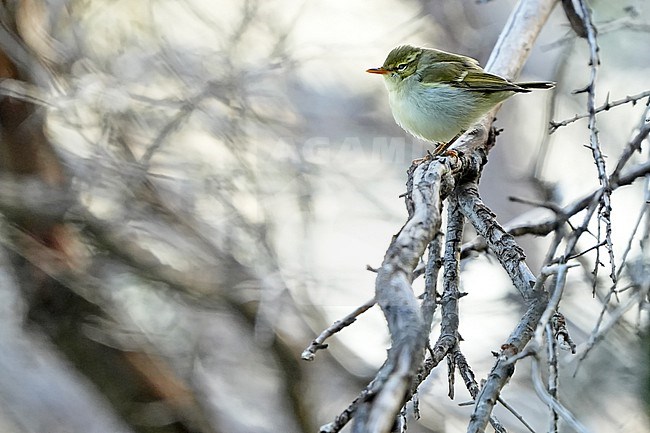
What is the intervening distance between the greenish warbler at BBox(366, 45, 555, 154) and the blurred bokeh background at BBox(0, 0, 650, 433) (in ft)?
3.84

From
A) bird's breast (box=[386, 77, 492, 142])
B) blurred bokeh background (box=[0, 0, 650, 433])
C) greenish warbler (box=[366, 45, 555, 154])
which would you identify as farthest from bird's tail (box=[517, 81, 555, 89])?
blurred bokeh background (box=[0, 0, 650, 433])

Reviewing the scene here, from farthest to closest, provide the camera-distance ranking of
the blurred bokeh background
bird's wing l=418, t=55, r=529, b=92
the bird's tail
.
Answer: the blurred bokeh background → bird's wing l=418, t=55, r=529, b=92 → the bird's tail

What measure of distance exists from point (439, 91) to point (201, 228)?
2.15 meters

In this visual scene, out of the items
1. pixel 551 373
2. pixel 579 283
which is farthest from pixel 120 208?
pixel 551 373

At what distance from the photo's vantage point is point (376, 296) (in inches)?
44.9

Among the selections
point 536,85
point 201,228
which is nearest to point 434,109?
point 536,85

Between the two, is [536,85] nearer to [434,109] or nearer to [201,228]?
[434,109]

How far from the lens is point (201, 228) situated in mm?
4688

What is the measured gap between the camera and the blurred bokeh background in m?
4.45

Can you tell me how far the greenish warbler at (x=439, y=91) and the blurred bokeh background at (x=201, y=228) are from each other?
3.84 ft

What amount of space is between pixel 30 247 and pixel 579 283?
3.37 metres

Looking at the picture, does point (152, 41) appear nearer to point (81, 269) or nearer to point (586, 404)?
point (81, 269)

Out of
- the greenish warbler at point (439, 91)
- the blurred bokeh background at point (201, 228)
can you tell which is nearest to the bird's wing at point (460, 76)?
the greenish warbler at point (439, 91)

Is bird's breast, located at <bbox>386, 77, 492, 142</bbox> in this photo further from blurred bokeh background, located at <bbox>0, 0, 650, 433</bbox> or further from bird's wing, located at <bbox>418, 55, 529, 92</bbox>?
blurred bokeh background, located at <bbox>0, 0, 650, 433</bbox>
